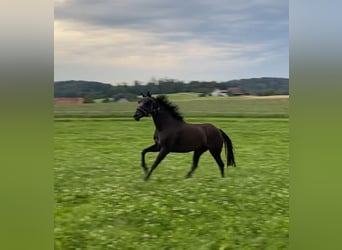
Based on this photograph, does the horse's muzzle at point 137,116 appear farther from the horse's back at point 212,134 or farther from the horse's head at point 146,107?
the horse's back at point 212,134

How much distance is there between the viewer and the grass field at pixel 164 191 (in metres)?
3.13

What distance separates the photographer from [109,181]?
322 centimetres

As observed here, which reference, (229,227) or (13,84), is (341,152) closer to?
(229,227)

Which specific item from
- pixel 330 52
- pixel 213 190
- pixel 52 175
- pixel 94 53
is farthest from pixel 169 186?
pixel 330 52

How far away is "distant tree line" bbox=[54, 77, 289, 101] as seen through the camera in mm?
3162

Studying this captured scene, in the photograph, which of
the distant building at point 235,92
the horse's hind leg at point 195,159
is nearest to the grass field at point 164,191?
the horse's hind leg at point 195,159

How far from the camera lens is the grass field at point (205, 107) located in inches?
127

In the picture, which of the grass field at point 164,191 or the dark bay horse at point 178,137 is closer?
the grass field at point 164,191

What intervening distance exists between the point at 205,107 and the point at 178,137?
0.23 meters

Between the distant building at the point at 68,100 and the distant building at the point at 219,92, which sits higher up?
the distant building at the point at 219,92

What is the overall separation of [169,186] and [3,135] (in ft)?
3.09

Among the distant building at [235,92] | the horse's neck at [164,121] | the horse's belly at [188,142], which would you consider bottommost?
the horse's belly at [188,142]

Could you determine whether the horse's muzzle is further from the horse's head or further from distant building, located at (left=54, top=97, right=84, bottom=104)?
distant building, located at (left=54, top=97, right=84, bottom=104)

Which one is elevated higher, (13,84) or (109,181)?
(13,84)
